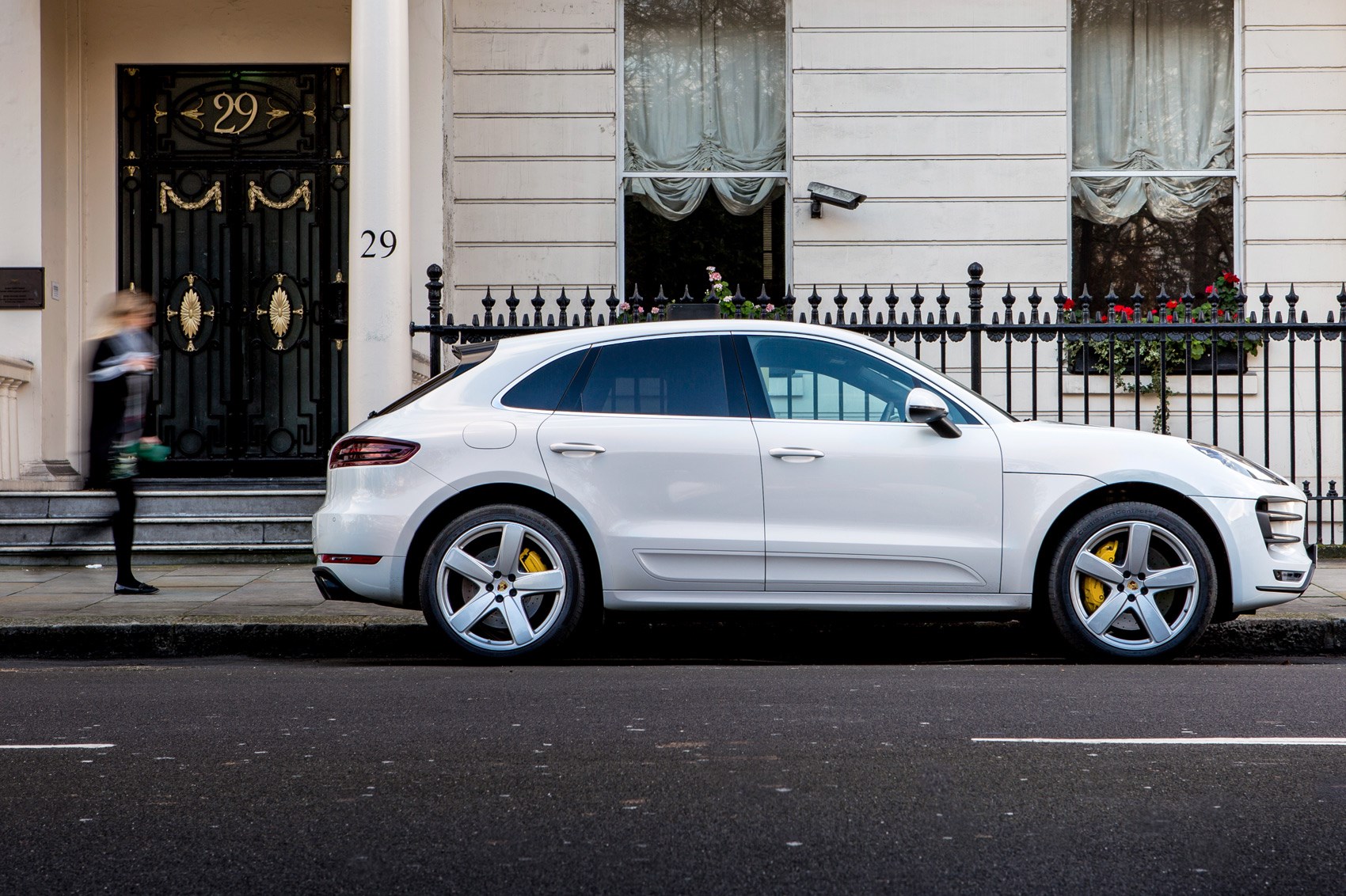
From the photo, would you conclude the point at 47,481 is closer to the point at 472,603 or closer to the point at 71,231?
the point at 71,231

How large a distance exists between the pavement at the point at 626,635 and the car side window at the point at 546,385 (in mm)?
1083

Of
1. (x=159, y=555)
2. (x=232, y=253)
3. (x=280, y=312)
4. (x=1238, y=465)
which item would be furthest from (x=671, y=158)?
(x=1238, y=465)

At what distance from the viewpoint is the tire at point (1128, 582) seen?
21.6ft

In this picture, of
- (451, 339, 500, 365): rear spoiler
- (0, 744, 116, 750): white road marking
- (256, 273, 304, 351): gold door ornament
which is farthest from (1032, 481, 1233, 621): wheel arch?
(256, 273, 304, 351): gold door ornament

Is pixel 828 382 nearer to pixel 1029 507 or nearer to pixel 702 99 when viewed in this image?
pixel 1029 507

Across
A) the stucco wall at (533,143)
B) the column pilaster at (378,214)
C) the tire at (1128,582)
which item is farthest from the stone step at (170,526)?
the tire at (1128,582)

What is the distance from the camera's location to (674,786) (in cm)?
416

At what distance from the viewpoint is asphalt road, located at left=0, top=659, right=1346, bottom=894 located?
338cm

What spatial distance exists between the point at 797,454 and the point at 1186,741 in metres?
2.35

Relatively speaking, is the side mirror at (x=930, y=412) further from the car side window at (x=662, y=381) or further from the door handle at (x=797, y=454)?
the car side window at (x=662, y=381)

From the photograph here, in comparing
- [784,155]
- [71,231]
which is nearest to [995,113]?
[784,155]

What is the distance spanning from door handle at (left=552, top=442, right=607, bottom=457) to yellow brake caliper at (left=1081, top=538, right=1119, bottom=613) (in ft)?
7.29

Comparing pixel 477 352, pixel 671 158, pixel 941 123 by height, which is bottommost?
pixel 477 352

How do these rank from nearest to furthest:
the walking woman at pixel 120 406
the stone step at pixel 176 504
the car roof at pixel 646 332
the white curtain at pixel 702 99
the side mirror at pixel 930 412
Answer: the side mirror at pixel 930 412, the car roof at pixel 646 332, the walking woman at pixel 120 406, the stone step at pixel 176 504, the white curtain at pixel 702 99
